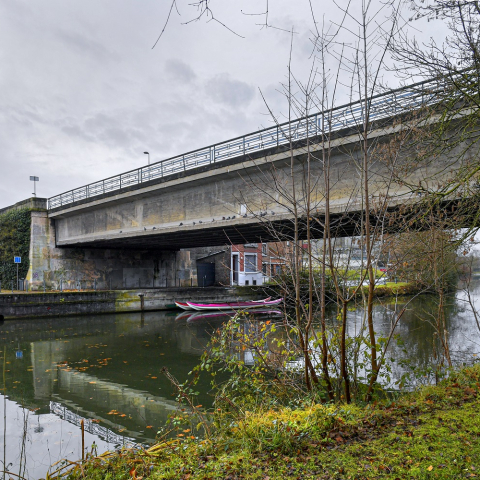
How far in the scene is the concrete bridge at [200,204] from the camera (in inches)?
396

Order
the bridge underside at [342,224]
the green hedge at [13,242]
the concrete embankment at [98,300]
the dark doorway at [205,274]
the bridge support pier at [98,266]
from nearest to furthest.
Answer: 1. the bridge underside at [342,224]
2. the concrete embankment at [98,300]
3. the bridge support pier at [98,266]
4. the green hedge at [13,242]
5. the dark doorway at [205,274]

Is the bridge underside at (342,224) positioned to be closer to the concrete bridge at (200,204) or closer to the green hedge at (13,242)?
the concrete bridge at (200,204)

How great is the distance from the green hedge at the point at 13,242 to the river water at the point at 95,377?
27.5ft

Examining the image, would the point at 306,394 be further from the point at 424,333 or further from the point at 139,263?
the point at 139,263

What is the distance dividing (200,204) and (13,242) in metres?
17.3

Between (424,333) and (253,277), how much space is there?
86.4 feet

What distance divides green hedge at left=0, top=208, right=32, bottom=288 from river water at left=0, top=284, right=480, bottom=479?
8.37 metres

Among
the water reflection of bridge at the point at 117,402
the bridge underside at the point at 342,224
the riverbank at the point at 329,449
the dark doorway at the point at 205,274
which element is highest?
the bridge underside at the point at 342,224

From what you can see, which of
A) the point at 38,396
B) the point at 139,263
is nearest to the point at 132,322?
the point at 139,263

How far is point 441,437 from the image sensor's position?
A: 3725mm

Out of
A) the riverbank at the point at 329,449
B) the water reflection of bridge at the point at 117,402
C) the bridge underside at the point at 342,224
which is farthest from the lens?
the water reflection of bridge at the point at 117,402

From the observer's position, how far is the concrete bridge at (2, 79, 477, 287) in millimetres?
10047

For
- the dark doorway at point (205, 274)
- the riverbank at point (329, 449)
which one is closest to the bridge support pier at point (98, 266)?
the dark doorway at point (205, 274)

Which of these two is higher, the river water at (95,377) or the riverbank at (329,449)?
the riverbank at (329,449)
